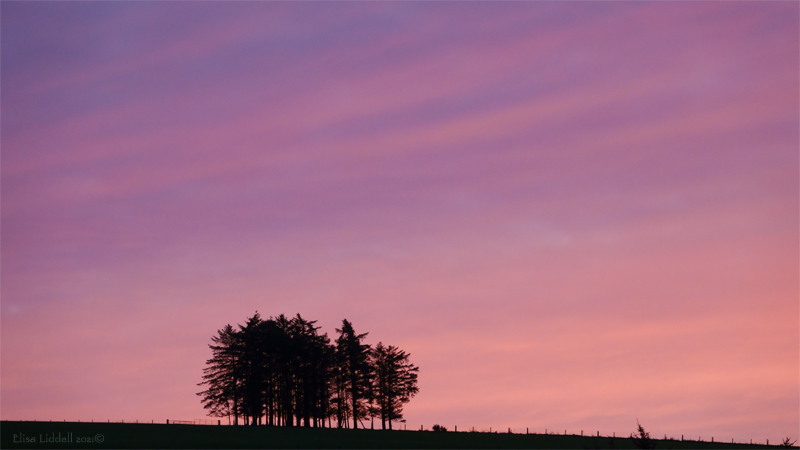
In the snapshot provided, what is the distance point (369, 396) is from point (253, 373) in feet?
51.1

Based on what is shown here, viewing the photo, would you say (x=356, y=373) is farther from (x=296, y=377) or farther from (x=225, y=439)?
(x=225, y=439)

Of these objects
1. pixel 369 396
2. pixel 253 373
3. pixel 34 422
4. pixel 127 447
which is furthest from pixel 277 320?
pixel 127 447

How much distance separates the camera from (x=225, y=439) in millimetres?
79375

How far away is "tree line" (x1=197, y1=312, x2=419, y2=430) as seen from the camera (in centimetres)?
11238

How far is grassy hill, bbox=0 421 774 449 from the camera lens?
71.7 meters

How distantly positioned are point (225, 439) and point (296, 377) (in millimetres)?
35385

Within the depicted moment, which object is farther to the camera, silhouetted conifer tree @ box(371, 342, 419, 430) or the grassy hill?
silhouetted conifer tree @ box(371, 342, 419, 430)

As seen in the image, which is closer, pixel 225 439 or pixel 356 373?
pixel 225 439

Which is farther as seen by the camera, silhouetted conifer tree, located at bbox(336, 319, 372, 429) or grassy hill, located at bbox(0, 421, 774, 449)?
silhouetted conifer tree, located at bbox(336, 319, 372, 429)

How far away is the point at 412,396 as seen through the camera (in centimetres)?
12250

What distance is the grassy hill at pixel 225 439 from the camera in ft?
Result: 235

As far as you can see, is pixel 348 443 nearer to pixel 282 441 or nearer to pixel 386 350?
pixel 282 441

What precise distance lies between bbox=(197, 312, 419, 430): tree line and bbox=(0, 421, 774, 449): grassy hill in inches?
615

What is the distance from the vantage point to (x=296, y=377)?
4515 inches
